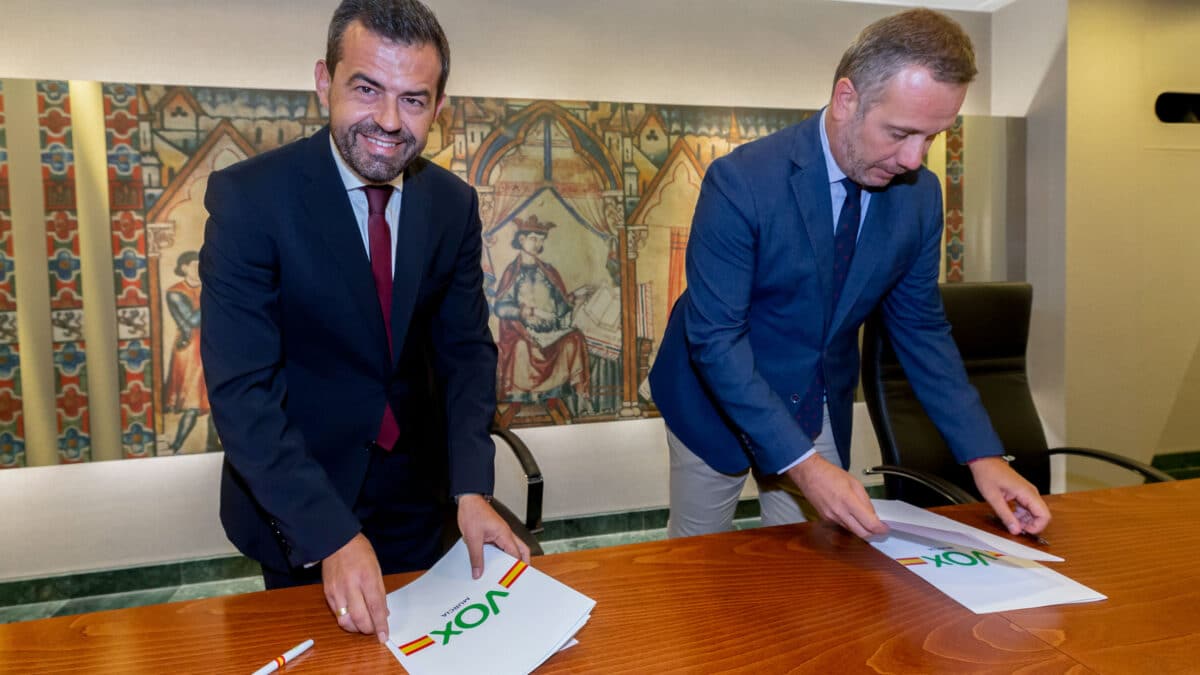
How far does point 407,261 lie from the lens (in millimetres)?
1522

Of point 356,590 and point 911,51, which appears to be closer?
point 356,590

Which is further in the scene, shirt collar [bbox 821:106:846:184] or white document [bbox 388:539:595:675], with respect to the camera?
shirt collar [bbox 821:106:846:184]

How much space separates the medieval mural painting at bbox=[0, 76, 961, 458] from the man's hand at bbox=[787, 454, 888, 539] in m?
2.42

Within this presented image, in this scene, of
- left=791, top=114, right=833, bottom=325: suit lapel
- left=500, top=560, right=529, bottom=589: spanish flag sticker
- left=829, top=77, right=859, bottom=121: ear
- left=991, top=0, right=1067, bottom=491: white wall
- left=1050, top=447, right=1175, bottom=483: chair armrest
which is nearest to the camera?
left=500, top=560, right=529, bottom=589: spanish flag sticker

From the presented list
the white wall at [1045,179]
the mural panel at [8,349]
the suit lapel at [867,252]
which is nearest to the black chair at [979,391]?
the suit lapel at [867,252]

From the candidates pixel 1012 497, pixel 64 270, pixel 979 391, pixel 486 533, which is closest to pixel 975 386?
pixel 979 391

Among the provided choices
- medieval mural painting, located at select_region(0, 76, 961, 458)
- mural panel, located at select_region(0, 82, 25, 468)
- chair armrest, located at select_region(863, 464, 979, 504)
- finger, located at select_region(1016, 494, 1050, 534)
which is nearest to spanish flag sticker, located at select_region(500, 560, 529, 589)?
finger, located at select_region(1016, 494, 1050, 534)

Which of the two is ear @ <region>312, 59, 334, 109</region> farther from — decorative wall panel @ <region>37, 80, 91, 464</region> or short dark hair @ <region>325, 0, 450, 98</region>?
decorative wall panel @ <region>37, 80, 91, 464</region>

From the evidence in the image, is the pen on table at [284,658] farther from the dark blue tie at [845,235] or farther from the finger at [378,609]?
the dark blue tie at [845,235]

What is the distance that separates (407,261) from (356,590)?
66 centimetres

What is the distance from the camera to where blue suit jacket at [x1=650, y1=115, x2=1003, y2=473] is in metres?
1.62

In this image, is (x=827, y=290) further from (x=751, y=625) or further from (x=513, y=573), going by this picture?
(x=513, y=573)

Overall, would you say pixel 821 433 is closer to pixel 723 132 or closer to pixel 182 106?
pixel 723 132

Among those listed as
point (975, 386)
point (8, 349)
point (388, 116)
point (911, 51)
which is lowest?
point (975, 386)
